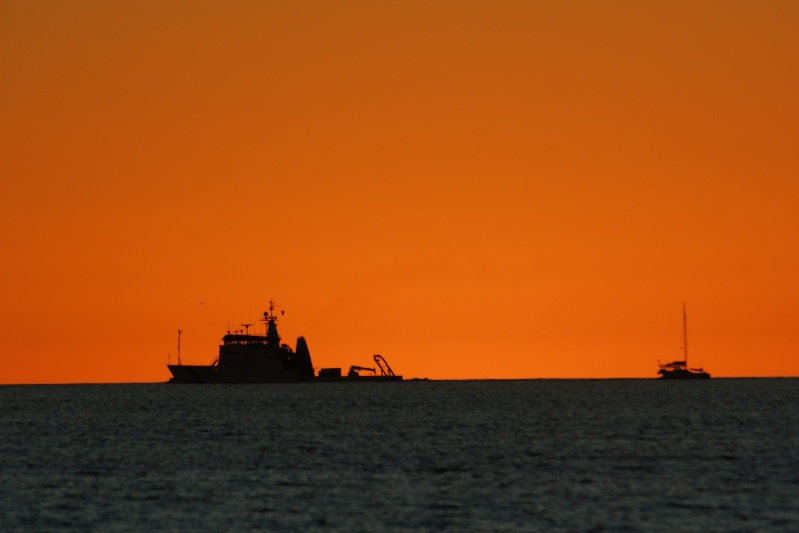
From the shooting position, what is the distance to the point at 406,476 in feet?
257

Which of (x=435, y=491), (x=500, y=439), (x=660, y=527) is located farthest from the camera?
(x=500, y=439)

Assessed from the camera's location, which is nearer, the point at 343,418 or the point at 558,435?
the point at 558,435

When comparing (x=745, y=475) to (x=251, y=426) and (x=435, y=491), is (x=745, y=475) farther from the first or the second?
(x=251, y=426)

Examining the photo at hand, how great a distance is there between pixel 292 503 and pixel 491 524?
1214 centimetres

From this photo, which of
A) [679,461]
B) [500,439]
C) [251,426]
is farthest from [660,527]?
[251,426]

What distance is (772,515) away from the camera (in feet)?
194

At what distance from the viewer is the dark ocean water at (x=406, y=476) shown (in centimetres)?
5994

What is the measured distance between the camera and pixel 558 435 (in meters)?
115

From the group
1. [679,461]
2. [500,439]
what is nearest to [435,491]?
[679,461]

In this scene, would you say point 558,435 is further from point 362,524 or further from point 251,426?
point 362,524

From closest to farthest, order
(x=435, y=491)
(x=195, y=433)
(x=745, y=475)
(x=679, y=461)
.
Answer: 1. (x=435, y=491)
2. (x=745, y=475)
3. (x=679, y=461)
4. (x=195, y=433)

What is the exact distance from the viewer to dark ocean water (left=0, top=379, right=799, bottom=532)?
59938 mm

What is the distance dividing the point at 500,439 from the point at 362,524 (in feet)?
176

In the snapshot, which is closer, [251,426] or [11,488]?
[11,488]
